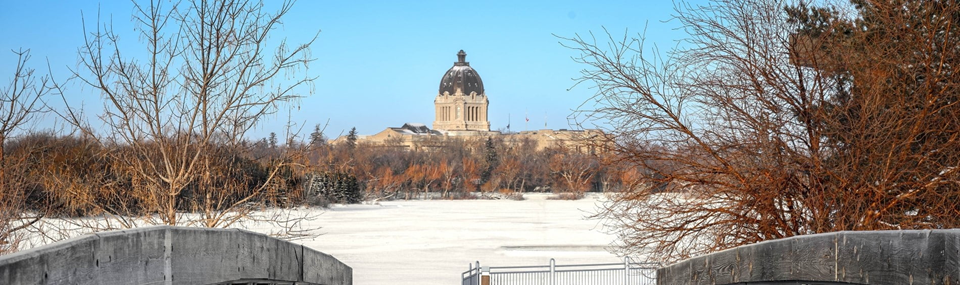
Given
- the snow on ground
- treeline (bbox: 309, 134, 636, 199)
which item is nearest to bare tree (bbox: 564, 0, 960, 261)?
the snow on ground

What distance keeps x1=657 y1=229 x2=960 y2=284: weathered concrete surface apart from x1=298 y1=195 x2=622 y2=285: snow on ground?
14711 mm

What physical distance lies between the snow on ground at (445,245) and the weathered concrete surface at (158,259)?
15105 millimetres

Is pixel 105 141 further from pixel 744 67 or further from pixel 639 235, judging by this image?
pixel 744 67

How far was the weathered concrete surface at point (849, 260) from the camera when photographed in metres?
2.43

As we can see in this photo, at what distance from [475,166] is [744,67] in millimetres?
Result: 101858

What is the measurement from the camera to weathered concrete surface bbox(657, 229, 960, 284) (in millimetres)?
2430

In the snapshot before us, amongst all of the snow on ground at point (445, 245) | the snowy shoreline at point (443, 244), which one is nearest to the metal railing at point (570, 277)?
the snowy shoreline at point (443, 244)

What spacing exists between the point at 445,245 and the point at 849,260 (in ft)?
95.4

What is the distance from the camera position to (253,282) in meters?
3.15

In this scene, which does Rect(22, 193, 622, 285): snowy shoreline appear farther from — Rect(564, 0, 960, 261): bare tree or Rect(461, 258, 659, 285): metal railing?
Rect(564, 0, 960, 261): bare tree

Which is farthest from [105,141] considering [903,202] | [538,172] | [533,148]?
[533,148]

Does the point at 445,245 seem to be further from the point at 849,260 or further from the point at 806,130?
the point at 849,260

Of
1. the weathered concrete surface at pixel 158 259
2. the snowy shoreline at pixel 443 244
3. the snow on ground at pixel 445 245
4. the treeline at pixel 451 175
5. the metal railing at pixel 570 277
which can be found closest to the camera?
the weathered concrete surface at pixel 158 259

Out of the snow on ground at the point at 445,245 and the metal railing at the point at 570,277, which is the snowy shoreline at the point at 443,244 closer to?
the snow on ground at the point at 445,245
